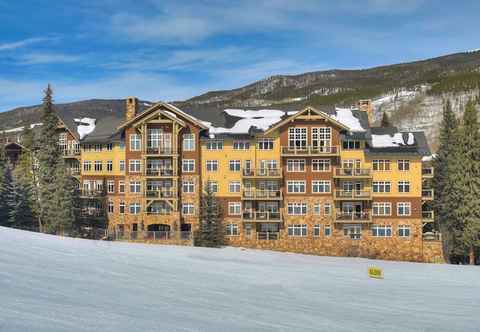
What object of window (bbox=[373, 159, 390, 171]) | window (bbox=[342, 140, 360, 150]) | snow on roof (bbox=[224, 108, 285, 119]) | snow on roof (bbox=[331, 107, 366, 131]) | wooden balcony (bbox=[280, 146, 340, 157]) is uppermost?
snow on roof (bbox=[224, 108, 285, 119])

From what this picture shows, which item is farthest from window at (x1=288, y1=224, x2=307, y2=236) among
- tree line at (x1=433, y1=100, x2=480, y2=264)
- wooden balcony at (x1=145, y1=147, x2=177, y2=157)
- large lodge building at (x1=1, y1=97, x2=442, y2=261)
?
tree line at (x1=433, y1=100, x2=480, y2=264)

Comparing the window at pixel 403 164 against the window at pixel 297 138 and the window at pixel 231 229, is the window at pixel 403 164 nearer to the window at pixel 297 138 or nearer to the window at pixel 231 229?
the window at pixel 297 138

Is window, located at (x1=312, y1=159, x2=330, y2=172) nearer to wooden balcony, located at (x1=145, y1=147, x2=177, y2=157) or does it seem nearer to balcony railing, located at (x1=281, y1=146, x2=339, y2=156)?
balcony railing, located at (x1=281, y1=146, x2=339, y2=156)

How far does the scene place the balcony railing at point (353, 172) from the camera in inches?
1861

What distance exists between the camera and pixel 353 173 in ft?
155

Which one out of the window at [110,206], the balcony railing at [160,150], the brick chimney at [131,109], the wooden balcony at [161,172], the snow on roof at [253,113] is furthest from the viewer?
the window at [110,206]

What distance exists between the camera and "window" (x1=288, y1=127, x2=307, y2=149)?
48.6m

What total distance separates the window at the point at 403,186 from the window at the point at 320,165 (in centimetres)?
714

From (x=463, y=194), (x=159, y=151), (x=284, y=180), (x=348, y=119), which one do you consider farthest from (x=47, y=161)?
(x=463, y=194)

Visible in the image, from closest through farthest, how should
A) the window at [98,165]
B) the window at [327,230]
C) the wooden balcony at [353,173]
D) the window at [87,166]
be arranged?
the wooden balcony at [353,173]
the window at [327,230]
the window at [98,165]
the window at [87,166]

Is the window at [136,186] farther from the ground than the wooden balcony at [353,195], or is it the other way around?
the window at [136,186]

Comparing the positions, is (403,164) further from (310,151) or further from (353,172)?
(310,151)

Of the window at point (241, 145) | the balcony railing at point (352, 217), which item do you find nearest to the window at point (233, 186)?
the window at point (241, 145)

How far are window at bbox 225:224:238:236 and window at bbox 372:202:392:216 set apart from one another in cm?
1390
